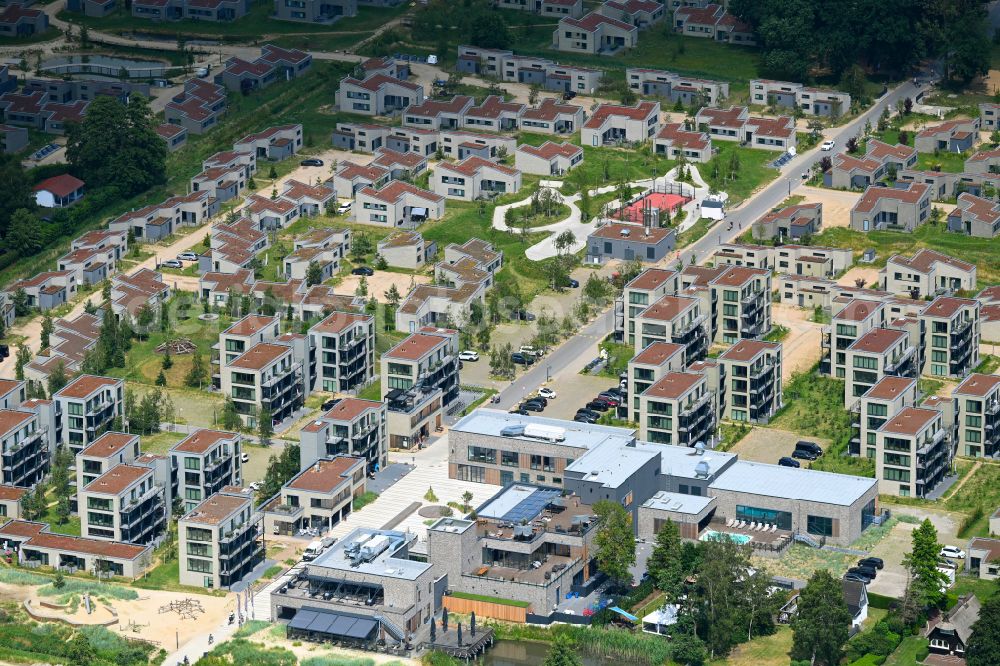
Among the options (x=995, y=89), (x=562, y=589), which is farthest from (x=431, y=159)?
(x=562, y=589)

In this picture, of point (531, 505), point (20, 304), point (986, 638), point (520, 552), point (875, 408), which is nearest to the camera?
point (986, 638)

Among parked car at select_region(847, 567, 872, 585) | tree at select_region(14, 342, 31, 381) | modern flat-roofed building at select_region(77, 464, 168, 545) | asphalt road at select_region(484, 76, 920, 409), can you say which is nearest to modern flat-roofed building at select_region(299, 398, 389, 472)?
modern flat-roofed building at select_region(77, 464, 168, 545)

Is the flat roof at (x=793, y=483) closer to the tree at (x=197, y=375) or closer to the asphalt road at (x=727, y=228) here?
the asphalt road at (x=727, y=228)

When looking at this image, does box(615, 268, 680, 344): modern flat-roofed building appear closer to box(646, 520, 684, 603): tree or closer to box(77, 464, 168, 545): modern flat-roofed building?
box(646, 520, 684, 603): tree

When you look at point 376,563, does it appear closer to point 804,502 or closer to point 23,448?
point 804,502

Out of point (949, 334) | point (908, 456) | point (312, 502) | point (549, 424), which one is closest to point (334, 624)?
point (312, 502)
